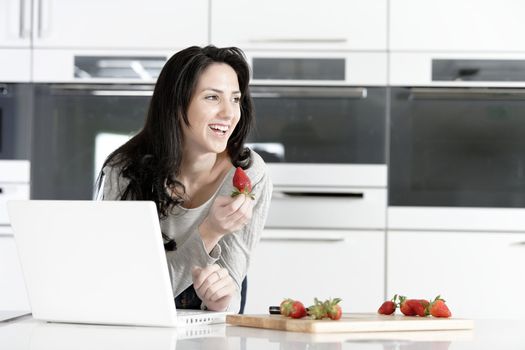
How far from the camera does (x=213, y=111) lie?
2.67m

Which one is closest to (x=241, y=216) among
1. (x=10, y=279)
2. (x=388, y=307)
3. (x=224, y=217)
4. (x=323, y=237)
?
(x=224, y=217)

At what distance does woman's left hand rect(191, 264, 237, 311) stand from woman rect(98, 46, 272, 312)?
0.42 feet

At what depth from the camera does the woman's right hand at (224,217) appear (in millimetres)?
2307

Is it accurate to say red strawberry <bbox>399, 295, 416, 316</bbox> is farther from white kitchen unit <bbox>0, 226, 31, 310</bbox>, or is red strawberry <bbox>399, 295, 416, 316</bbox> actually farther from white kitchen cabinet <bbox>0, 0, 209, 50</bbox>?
white kitchen unit <bbox>0, 226, 31, 310</bbox>

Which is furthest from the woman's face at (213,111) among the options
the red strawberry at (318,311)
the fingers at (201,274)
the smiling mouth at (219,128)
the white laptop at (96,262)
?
the red strawberry at (318,311)

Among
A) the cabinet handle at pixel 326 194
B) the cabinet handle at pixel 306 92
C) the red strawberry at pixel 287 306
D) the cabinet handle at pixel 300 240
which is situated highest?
the cabinet handle at pixel 306 92

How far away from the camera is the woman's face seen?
2654mm

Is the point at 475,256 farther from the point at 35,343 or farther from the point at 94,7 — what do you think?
the point at 35,343

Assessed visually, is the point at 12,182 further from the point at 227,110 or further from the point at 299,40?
the point at 227,110

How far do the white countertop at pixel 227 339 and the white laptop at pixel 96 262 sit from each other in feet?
0.10

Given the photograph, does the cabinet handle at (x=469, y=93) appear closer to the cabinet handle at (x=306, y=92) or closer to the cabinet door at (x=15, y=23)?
the cabinet handle at (x=306, y=92)

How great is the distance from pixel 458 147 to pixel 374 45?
51 cm

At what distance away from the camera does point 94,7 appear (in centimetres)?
384

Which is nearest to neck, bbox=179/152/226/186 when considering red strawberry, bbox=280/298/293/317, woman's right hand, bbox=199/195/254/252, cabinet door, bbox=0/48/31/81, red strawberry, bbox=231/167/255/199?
woman's right hand, bbox=199/195/254/252
